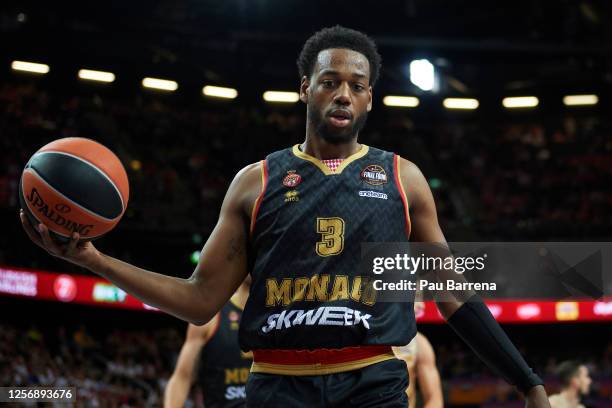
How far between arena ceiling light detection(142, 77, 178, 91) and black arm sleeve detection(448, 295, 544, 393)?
919 inches

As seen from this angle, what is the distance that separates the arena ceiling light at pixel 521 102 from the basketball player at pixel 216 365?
79.0 ft

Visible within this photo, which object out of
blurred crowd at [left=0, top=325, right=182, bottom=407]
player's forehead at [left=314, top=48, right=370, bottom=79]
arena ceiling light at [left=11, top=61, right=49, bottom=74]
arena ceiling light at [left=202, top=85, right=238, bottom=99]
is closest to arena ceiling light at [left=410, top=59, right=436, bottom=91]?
arena ceiling light at [left=202, top=85, right=238, bottom=99]

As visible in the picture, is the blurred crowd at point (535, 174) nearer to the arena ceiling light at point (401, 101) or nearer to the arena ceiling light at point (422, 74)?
the arena ceiling light at point (401, 101)

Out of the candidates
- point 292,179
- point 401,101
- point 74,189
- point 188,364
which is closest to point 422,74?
point 401,101

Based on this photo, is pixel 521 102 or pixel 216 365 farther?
pixel 521 102

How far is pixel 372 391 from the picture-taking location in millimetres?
2801

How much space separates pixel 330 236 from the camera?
2.94m

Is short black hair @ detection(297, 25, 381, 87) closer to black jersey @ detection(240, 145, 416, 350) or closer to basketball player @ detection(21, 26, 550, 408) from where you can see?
basketball player @ detection(21, 26, 550, 408)

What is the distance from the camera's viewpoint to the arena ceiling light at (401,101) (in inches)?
1106

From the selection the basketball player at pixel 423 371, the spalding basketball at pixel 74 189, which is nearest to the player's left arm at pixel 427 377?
the basketball player at pixel 423 371

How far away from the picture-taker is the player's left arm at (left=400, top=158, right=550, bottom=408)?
2941 millimetres

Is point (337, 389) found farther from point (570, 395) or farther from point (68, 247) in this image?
point (570, 395)

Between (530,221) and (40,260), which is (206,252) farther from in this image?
(530,221)

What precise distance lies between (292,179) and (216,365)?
313 centimetres
